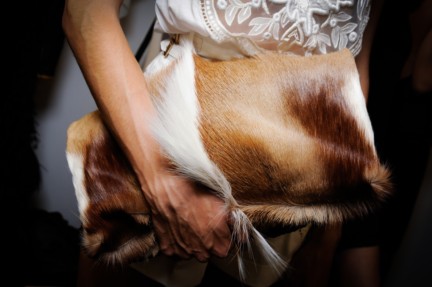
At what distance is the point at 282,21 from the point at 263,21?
28 millimetres

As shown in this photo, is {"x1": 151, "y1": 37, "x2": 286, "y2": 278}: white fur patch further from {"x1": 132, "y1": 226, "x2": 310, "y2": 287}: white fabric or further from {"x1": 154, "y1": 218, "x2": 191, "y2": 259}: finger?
{"x1": 132, "y1": 226, "x2": 310, "y2": 287}: white fabric

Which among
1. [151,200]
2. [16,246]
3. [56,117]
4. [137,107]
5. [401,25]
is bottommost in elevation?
[16,246]

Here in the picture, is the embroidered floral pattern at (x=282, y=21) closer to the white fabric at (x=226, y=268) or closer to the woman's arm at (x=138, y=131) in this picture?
the woman's arm at (x=138, y=131)

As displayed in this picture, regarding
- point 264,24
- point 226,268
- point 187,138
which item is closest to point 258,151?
point 187,138

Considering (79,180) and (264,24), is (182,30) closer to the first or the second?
(264,24)

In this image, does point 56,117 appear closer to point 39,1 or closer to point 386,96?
point 39,1

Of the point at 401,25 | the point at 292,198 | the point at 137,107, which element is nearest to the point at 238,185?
the point at 292,198

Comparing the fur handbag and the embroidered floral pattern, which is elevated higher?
the embroidered floral pattern

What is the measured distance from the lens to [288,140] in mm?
354

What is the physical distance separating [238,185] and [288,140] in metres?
0.08

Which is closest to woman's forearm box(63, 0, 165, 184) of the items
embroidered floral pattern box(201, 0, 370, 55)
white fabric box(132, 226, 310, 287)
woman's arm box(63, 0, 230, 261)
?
woman's arm box(63, 0, 230, 261)

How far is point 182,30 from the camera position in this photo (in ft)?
1.49

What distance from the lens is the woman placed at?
0.39 meters

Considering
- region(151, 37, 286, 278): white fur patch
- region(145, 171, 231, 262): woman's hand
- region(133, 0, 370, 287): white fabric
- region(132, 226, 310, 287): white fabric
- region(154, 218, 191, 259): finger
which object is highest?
region(133, 0, 370, 287): white fabric
